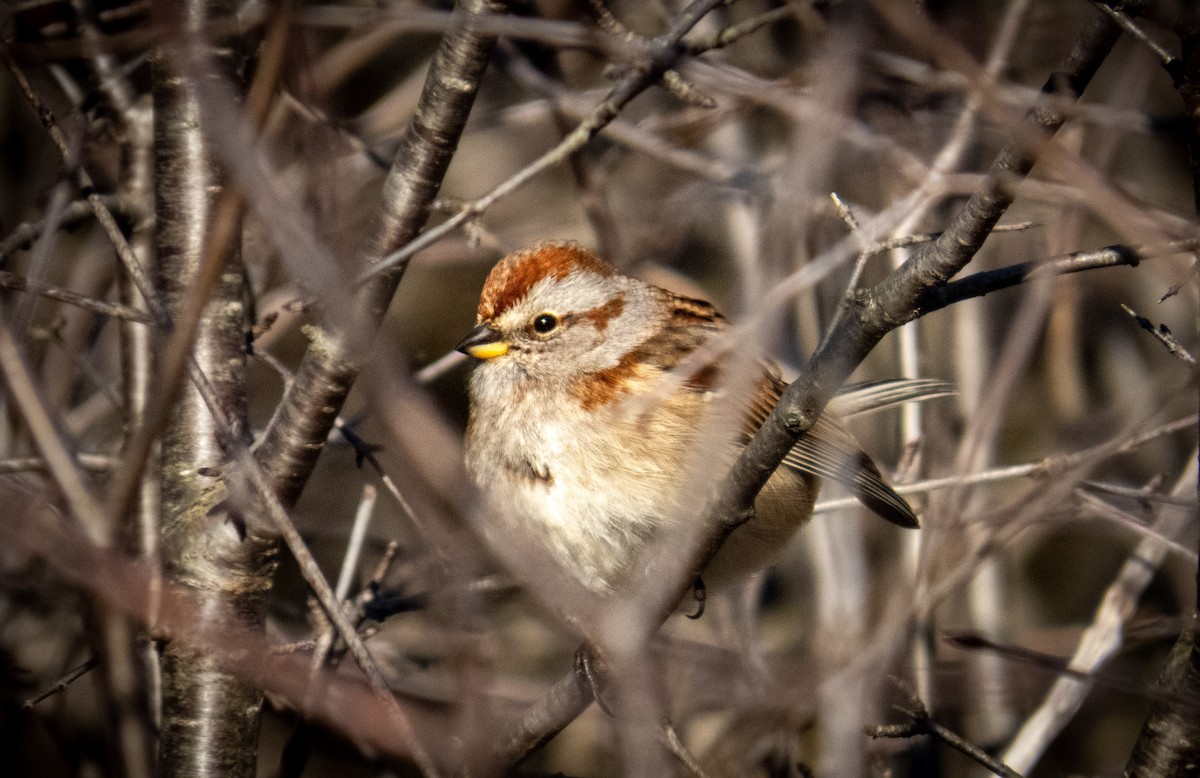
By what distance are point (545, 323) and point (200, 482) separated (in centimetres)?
122

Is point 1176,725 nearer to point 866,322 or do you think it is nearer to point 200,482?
point 866,322

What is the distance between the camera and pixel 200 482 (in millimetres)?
3008

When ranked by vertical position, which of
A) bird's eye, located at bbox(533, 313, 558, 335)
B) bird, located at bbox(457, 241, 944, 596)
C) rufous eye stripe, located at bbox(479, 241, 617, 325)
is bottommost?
bird, located at bbox(457, 241, 944, 596)

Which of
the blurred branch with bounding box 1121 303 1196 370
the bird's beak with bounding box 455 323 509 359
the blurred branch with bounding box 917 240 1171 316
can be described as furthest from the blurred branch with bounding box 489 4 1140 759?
the bird's beak with bounding box 455 323 509 359

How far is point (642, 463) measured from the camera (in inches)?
124

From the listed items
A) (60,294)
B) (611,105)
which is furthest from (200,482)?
(611,105)

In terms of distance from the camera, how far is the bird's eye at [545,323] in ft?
11.9

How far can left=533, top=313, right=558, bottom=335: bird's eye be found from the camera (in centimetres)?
363

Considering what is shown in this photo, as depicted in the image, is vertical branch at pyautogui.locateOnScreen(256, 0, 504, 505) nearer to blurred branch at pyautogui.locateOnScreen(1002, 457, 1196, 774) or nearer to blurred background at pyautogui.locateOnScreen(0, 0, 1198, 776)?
blurred background at pyautogui.locateOnScreen(0, 0, 1198, 776)

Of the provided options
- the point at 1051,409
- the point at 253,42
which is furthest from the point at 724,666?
the point at 1051,409

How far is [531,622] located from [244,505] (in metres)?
2.77

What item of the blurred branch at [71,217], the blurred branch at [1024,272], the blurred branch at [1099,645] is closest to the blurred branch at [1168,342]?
the blurred branch at [1024,272]

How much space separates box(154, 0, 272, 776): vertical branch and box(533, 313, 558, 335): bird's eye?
0.98 m

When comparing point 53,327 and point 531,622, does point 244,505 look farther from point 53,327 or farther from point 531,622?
point 531,622
